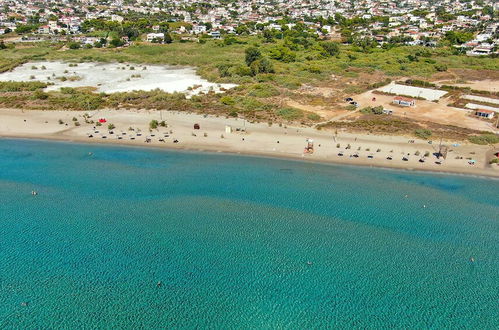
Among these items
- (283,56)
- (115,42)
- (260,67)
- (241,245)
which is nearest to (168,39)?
(115,42)

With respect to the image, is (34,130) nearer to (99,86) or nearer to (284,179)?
(99,86)

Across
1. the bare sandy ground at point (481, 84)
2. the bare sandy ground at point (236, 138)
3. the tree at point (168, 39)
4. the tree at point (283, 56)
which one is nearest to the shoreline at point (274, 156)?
the bare sandy ground at point (236, 138)

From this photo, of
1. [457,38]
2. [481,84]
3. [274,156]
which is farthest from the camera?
[457,38]

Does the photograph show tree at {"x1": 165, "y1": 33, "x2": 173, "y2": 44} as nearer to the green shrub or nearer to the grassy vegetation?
the grassy vegetation

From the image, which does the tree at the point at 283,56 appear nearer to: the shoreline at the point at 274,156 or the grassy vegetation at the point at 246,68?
the grassy vegetation at the point at 246,68

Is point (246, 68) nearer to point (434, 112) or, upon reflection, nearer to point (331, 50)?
point (331, 50)

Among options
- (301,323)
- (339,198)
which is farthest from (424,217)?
(301,323)

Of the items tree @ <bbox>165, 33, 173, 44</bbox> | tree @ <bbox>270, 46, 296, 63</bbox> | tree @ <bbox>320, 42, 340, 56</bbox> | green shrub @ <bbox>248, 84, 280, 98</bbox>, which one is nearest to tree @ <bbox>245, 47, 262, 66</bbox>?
tree @ <bbox>270, 46, 296, 63</bbox>
